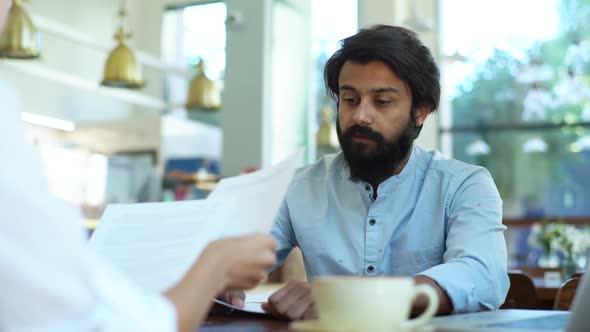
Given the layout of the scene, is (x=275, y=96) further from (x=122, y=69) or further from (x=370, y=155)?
(x=370, y=155)

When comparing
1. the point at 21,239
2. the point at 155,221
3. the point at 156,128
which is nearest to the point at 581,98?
the point at 156,128

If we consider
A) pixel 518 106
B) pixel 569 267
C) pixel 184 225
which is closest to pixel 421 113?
pixel 184 225

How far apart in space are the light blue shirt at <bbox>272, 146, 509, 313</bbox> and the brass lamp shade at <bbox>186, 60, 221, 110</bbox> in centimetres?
495

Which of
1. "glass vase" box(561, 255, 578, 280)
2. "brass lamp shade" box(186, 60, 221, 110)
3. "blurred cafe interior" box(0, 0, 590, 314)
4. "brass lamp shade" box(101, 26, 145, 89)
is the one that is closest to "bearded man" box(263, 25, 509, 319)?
"glass vase" box(561, 255, 578, 280)

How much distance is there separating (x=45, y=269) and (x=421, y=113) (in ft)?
4.46

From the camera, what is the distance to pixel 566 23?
9.34 meters

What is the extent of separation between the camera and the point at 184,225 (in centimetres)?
111

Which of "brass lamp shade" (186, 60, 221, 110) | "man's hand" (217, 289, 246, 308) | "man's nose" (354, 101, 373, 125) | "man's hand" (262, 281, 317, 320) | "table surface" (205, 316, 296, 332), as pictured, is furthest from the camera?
"brass lamp shade" (186, 60, 221, 110)

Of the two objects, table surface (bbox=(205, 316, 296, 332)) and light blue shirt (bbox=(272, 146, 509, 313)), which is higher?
light blue shirt (bbox=(272, 146, 509, 313))

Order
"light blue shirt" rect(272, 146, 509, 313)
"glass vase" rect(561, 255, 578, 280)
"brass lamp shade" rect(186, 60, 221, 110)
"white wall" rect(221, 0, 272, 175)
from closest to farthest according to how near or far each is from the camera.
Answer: "light blue shirt" rect(272, 146, 509, 313)
"glass vase" rect(561, 255, 578, 280)
"white wall" rect(221, 0, 272, 175)
"brass lamp shade" rect(186, 60, 221, 110)

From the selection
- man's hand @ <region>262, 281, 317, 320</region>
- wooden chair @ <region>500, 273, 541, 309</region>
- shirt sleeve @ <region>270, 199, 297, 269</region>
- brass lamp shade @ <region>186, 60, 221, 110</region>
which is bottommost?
wooden chair @ <region>500, 273, 541, 309</region>

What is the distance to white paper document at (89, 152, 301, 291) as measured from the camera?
1.00 metres

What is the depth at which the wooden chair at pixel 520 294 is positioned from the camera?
2230 mm

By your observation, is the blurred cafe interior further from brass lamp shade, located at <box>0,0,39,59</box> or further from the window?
brass lamp shade, located at <box>0,0,39,59</box>
